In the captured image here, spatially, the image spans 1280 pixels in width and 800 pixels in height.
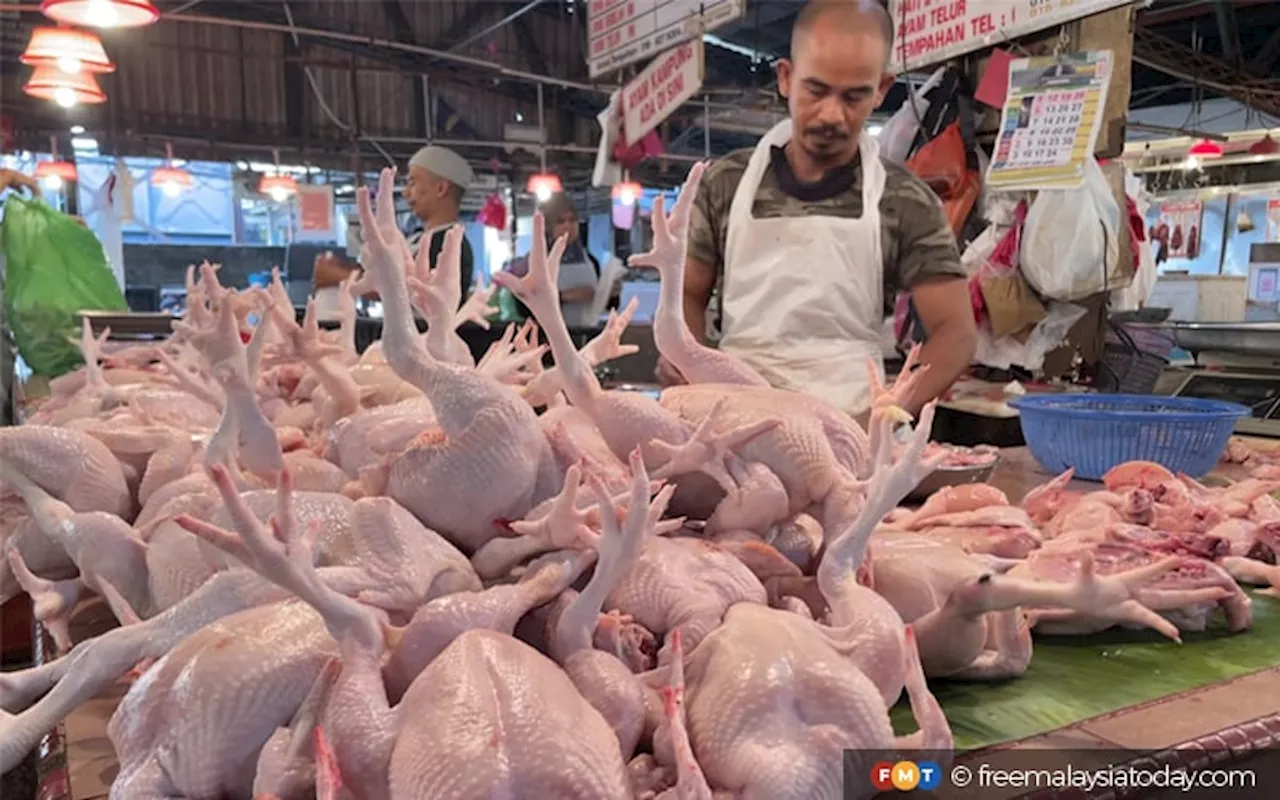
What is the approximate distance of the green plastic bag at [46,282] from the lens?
3664 mm

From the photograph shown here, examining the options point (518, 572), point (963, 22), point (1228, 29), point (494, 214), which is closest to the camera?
point (518, 572)

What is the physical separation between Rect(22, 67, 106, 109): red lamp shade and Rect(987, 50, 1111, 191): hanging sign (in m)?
5.84

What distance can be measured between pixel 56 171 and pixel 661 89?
7374mm

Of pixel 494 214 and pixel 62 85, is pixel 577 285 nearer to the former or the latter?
pixel 62 85

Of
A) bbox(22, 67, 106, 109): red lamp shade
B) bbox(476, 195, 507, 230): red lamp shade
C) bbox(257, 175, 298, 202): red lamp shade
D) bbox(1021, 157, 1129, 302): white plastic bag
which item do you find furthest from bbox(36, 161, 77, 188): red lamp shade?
bbox(1021, 157, 1129, 302): white plastic bag

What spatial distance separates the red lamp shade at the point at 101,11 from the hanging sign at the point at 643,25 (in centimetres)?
224

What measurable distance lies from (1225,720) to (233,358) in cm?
119

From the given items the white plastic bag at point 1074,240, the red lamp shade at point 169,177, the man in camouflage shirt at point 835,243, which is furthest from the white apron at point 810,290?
the red lamp shade at point 169,177

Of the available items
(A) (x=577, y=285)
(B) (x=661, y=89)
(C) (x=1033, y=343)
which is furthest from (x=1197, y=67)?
(A) (x=577, y=285)

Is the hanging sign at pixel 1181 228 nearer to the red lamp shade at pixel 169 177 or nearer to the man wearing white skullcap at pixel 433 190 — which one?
the man wearing white skullcap at pixel 433 190

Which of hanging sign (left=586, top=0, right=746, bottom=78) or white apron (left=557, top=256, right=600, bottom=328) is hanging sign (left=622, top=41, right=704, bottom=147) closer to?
hanging sign (left=586, top=0, right=746, bottom=78)

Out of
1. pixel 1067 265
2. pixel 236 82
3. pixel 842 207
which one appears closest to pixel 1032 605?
pixel 842 207

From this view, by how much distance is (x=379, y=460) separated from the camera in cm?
119

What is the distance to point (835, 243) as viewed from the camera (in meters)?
2.72
